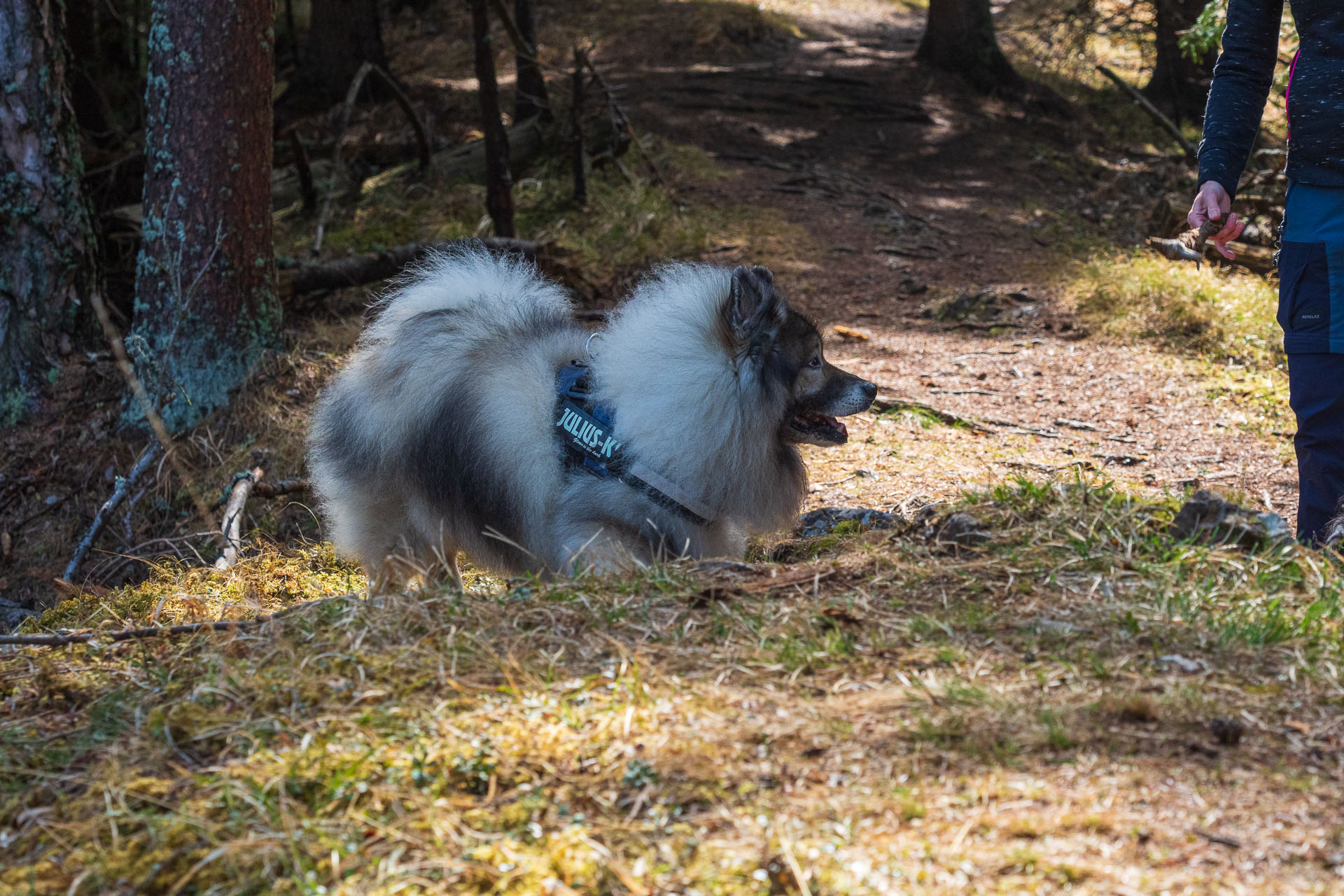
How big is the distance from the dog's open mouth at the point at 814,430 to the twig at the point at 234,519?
2626mm

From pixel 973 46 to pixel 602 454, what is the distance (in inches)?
515

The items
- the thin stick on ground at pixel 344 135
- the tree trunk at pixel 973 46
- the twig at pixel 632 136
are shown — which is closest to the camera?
the thin stick on ground at pixel 344 135

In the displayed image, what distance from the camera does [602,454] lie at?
3.81 m

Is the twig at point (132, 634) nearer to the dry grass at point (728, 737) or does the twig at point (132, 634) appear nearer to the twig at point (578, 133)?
the dry grass at point (728, 737)

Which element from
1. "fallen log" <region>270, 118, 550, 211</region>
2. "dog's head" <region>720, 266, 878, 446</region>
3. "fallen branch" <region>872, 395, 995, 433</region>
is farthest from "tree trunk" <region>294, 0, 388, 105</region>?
"dog's head" <region>720, 266, 878, 446</region>

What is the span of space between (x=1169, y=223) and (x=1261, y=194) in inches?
32.6

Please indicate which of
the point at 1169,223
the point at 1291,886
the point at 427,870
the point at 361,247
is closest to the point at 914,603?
the point at 1291,886

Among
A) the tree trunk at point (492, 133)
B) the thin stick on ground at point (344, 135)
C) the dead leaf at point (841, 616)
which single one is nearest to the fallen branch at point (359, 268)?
the tree trunk at point (492, 133)

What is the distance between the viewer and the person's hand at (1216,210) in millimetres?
3691

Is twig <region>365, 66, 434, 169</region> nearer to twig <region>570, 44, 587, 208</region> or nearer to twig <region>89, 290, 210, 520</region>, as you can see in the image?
twig <region>570, 44, 587, 208</region>

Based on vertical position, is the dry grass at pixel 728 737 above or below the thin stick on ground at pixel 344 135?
below

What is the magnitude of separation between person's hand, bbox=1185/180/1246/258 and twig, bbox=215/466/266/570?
4231 millimetres

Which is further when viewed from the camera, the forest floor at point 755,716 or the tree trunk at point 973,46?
the tree trunk at point 973,46

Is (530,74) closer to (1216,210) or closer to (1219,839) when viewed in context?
(1216,210)
